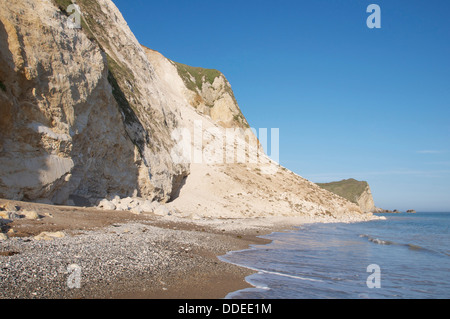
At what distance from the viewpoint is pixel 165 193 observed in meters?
22.5

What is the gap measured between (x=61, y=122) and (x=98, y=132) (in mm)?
3032

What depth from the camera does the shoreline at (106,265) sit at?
5012mm

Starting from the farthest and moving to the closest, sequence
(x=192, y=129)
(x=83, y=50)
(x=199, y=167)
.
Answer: (x=192, y=129), (x=199, y=167), (x=83, y=50)

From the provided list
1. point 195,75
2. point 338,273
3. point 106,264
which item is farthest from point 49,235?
point 195,75

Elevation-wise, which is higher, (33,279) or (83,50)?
(83,50)

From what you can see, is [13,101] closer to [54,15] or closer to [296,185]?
[54,15]

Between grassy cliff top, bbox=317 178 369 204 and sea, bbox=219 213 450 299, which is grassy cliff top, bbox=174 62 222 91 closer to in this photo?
sea, bbox=219 213 450 299

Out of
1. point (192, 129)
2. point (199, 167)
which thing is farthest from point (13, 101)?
point (192, 129)

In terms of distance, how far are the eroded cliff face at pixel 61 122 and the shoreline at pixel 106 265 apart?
8.90 ft

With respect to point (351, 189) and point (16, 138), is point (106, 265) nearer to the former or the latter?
point (16, 138)

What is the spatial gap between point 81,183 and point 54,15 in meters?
7.68

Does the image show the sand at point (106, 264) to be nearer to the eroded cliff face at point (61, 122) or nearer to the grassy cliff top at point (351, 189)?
the eroded cliff face at point (61, 122)

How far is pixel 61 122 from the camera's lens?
13.8 m

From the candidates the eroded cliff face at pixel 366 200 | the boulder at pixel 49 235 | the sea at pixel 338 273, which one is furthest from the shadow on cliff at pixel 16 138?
the eroded cliff face at pixel 366 200
